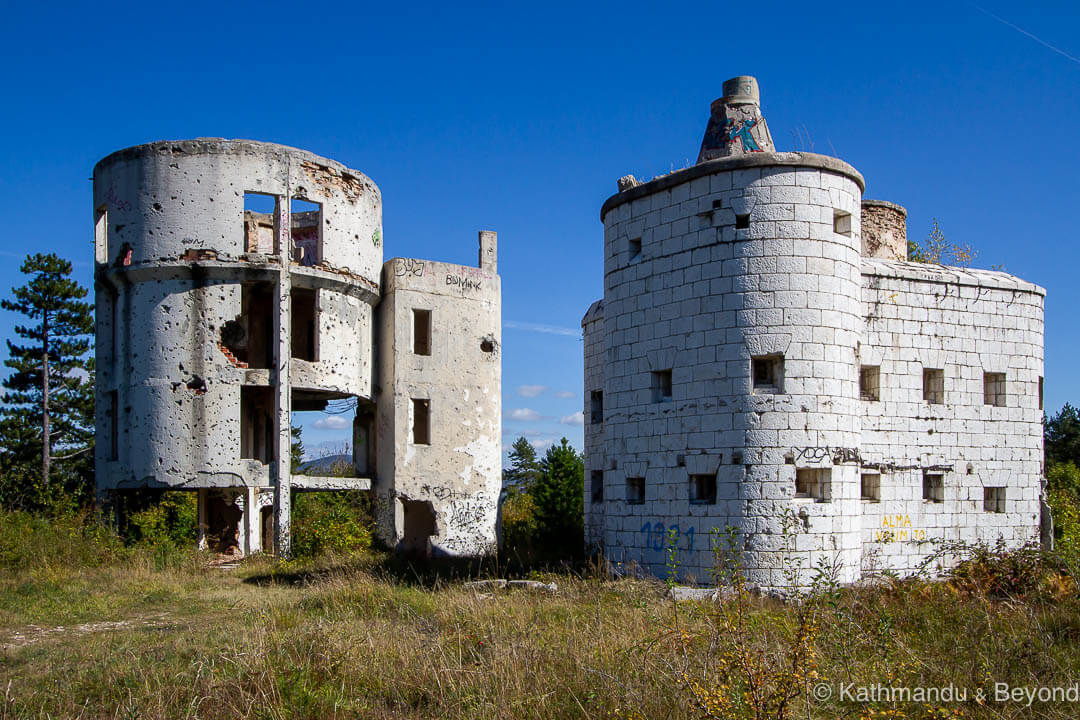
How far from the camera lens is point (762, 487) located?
41.9 feet

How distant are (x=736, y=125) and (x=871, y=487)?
20.9 feet

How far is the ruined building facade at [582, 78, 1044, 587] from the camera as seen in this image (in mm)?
12977

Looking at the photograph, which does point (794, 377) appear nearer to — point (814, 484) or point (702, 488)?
point (814, 484)

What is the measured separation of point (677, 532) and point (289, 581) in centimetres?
690

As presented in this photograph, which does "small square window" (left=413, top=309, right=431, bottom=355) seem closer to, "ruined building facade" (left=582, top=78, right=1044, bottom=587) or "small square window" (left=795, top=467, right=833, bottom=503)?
"ruined building facade" (left=582, top=78, right=1044, bottom=587)

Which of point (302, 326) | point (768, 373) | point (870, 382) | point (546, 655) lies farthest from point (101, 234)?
point (546, 655)

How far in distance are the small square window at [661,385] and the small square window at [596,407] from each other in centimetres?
426

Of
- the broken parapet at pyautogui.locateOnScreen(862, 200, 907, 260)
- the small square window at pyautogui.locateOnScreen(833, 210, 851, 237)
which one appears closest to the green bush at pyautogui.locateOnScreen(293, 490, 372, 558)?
the small square window at pyautogui.locateOnScreen(833, 210, 851, 237)

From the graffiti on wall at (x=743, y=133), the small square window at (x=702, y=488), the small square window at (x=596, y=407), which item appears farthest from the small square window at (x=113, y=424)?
the graffiti on wall at (x=743, y=133)

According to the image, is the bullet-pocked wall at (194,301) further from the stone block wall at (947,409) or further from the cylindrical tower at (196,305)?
the stone block wall at (947,409)

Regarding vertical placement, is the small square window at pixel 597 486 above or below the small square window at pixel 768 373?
below

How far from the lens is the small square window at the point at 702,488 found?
13.5 meters

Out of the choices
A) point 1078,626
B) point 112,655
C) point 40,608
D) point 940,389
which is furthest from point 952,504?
point 40,608

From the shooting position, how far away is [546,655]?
25.4 feet
